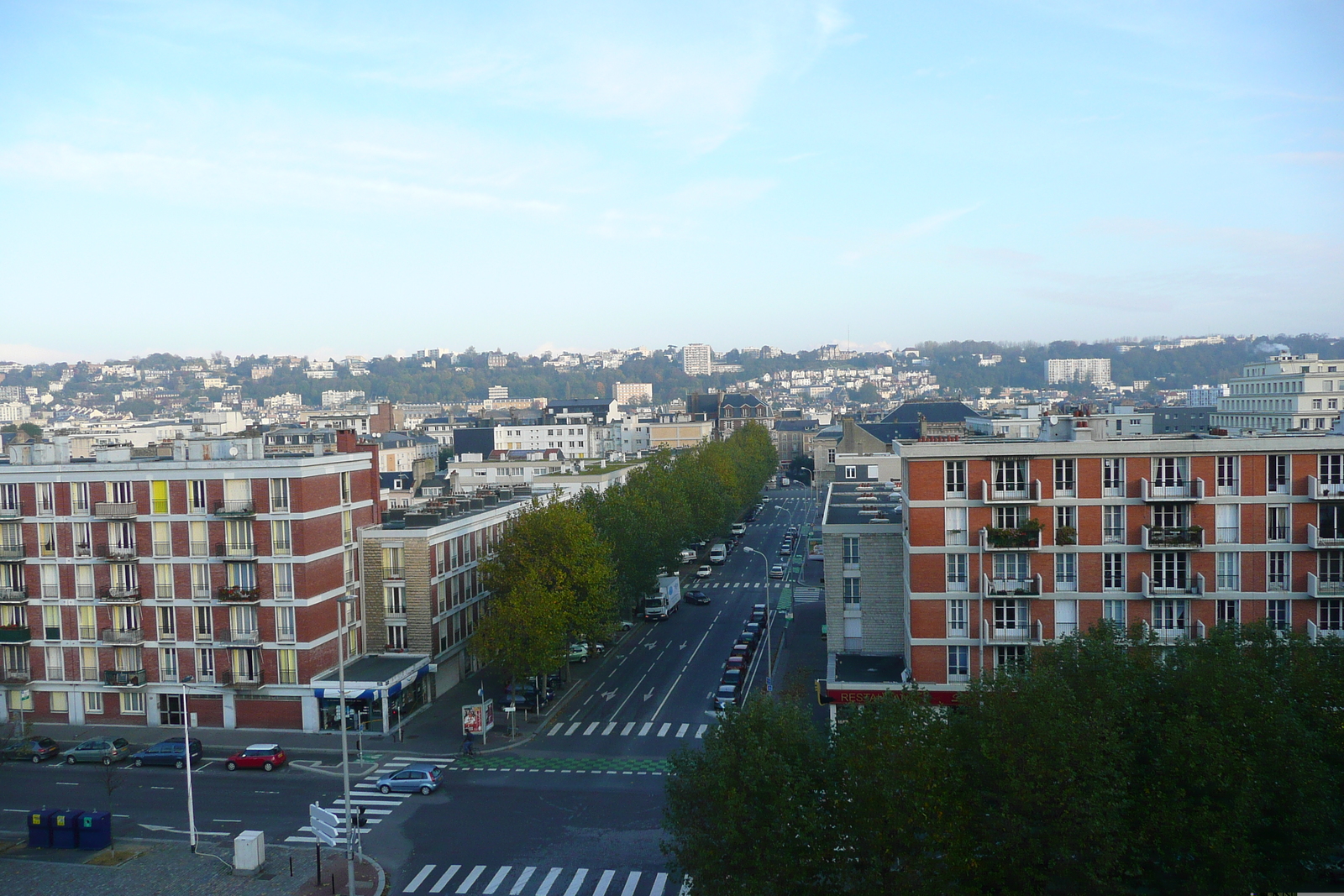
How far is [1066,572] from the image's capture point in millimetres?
39719

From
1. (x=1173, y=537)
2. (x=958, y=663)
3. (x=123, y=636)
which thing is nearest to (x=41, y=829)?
(x=123, y=636)

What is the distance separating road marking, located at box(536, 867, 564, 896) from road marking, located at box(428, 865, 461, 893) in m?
2.98

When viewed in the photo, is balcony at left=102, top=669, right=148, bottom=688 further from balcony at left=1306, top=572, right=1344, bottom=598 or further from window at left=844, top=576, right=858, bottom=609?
balcony at left=1306, top=572, right=1344, bottom=598

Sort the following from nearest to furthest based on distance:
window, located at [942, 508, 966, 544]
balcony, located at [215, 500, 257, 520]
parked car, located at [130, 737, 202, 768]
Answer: window, located at [942, 508, 966, 544] < parked car, located at [130, 737, 202, 768] < balcony, located at [215, 500, 257, 520]

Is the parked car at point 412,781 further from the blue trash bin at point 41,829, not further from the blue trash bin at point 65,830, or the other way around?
the blue trash bin at point 41,829

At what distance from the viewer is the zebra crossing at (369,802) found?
35.5 metres

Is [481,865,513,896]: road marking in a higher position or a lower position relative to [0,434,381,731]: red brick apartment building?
lower

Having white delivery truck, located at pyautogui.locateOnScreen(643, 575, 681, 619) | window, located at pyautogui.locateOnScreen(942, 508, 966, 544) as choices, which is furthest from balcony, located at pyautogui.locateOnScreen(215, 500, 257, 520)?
white delivery truck, located at pyautogui.locateOnScreen(643, 575, 681, 619)

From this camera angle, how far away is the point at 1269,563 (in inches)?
1529

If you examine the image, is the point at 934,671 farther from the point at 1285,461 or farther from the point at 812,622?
the point at 812,622

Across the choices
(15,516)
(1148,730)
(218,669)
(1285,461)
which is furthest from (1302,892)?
(15,516)

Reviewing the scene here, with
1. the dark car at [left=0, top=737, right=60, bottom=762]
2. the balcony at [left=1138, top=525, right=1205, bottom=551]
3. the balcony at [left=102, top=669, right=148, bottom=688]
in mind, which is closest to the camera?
the balcony at [left=1138, top=525, right=1205, bottom=551]

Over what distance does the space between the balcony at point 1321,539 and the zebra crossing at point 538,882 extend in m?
26.8

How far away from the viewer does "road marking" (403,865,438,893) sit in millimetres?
31219
